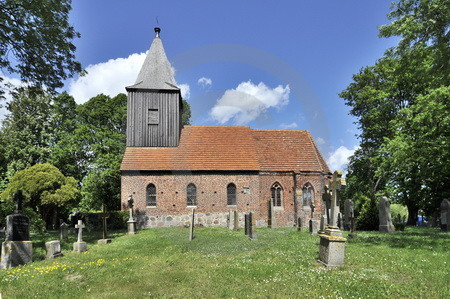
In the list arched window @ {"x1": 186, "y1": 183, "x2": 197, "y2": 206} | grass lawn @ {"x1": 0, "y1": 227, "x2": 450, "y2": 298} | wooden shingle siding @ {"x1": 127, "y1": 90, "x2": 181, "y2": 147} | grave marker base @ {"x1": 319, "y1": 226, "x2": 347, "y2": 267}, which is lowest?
grass lawn @ {"x1": 0, "y1": 227, "x2": 450, "y2": 298}

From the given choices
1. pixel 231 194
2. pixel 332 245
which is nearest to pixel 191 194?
pixel 231 194

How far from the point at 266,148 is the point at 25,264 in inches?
702

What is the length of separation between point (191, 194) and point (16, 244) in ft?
41.8

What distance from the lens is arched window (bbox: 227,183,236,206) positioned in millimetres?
21469

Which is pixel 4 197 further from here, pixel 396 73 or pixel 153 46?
pixel 396 73

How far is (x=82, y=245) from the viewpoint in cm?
1145

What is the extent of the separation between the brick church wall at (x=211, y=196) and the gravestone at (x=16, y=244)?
34.9ft

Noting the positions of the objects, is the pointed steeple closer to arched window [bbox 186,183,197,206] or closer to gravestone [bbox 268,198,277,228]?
arched window [bbox 186,183,197,206]

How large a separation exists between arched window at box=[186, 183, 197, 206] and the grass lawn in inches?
451

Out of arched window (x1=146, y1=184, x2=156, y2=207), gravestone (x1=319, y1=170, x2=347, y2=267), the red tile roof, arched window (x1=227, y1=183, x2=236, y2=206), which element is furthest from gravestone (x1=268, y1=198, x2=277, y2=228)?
gravestone (x1=319, y1=170, x2=347, y2=267)

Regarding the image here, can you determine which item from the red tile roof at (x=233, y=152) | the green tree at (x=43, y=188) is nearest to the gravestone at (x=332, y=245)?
the red tile roof at (x=233, y=152)

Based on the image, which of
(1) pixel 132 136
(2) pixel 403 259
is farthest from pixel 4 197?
(2) pixel 403 259

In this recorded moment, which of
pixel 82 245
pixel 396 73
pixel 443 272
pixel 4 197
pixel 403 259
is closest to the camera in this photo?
pixel 443 272

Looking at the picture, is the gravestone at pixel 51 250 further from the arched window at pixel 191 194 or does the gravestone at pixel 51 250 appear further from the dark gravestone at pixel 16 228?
the arched window at pixel 191 194
